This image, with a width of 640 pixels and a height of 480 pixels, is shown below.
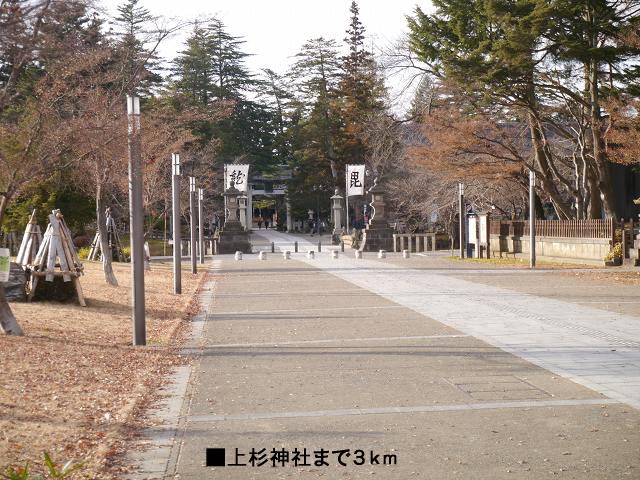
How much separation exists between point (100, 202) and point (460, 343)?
13.0 m

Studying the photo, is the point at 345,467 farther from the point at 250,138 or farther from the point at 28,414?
the point at 250,138

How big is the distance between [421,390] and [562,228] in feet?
78.9

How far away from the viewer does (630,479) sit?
16.3 feet

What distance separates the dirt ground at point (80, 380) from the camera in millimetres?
5801

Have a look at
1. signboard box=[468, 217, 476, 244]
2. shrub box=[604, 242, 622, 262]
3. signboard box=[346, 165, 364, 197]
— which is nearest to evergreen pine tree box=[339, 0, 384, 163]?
signboard box=[346, 165, 364, 197]

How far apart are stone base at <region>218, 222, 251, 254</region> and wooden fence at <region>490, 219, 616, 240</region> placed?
15.6m

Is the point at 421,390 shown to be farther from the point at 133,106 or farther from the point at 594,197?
the point at 594,197

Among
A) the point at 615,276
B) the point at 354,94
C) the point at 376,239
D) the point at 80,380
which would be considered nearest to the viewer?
the point at 80,380

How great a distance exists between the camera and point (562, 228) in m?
30.3

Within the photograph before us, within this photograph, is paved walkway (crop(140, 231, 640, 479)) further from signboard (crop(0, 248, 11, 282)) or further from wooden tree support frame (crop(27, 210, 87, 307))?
signboard (crop(0, 248, 11, 282))

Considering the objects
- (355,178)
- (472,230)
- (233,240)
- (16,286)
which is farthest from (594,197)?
(16,286)

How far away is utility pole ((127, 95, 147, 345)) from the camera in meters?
11.0

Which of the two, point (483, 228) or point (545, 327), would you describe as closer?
point (545, 327)

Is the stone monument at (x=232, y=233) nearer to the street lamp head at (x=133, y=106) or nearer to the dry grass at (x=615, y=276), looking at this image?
the dry grass at (x=615, y=276)
